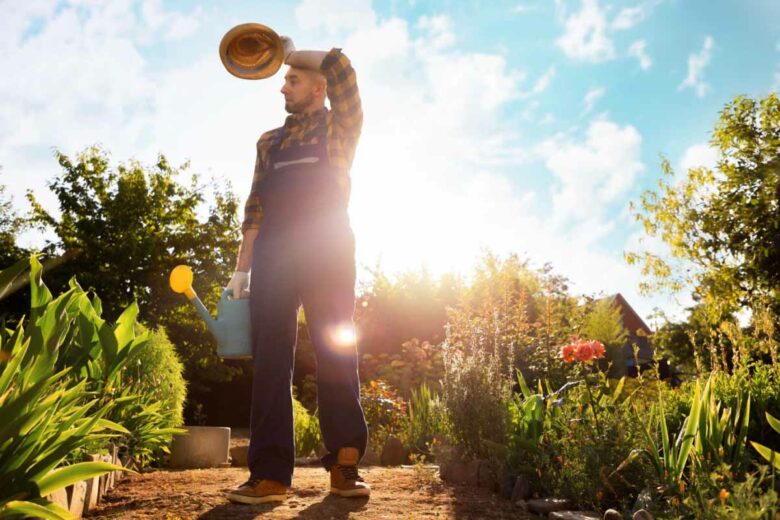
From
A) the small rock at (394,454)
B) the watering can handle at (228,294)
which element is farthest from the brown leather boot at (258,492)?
the small rock at (394,454)

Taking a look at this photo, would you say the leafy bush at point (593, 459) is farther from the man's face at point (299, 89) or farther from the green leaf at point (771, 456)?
the man's face at point (299, 89)

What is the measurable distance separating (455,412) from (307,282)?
4.14 ft

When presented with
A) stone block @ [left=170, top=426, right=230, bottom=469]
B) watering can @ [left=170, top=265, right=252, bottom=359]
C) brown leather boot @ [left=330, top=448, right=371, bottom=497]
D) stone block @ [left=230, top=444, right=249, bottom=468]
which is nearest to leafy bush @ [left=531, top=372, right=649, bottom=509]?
brown leather boot @ [left=330, top=448, right=371, bottom=497]

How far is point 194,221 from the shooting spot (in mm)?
18891

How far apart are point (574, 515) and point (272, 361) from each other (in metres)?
1.31

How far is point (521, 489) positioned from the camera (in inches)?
117

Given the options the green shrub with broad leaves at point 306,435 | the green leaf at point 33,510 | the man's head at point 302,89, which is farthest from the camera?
the green shrub with broad leaves at point 306,435

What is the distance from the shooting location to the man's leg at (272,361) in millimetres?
2645

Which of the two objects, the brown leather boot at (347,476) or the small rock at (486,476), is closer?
the brown leather boot at (347,476)

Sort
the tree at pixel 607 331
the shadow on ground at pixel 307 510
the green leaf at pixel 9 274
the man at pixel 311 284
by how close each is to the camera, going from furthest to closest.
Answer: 1. the tree at pixel 607 331
2. the man at pixel 311 284
3. the shadow on ground at pixel 307 510
4. the green leaf at pixel 9 274

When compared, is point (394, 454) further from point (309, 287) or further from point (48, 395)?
point (48, 395)

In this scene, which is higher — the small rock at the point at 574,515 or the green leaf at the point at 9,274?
the green leaf at the point at 9,274

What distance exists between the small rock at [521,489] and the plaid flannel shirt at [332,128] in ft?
4.97

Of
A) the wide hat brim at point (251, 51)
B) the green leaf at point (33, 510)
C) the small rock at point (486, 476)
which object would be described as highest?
the wide hat brim at point (251, 51)
